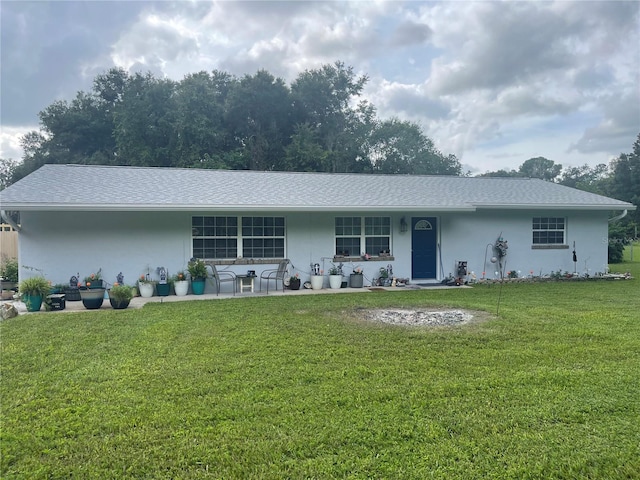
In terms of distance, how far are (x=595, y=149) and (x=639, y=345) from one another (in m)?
33.7

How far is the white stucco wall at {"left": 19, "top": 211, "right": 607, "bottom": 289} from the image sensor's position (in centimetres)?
1002

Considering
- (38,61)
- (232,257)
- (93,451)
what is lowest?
(93,451)

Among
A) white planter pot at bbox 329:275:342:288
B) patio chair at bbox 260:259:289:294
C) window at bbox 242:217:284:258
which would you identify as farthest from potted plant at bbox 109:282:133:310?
white planter pot at bbox 329:275:342:288

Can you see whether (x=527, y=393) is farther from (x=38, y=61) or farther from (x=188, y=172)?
(x=38, y=61)

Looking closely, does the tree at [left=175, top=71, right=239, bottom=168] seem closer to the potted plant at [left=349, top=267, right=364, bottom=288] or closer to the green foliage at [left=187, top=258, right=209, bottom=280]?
the green foliage at [left=187, top=258, right=209, bottom=280]

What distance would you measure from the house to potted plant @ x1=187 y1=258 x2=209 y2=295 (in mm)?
522

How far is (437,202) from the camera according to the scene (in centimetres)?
1217

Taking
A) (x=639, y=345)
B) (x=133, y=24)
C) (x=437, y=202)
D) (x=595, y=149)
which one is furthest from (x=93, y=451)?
(x=595, y=149)

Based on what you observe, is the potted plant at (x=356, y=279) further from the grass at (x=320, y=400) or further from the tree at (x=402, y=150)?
the tree at (x=402, y=150)

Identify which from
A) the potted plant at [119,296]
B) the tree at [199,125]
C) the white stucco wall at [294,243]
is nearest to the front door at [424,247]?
the white stucco wall at [294,243]

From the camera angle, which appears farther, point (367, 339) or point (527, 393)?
point (367, 339)

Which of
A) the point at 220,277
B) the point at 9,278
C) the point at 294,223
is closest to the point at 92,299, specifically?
the point at 220,277

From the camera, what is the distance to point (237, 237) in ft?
36.9

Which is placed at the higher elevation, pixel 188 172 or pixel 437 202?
pixel 188 172
